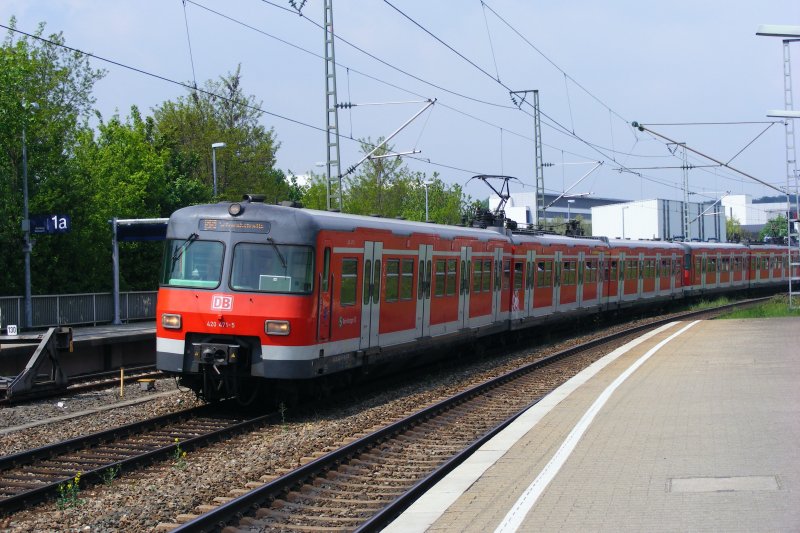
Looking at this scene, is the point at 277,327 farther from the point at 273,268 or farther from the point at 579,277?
the point at 579,277

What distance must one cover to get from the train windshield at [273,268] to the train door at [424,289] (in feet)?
15.0

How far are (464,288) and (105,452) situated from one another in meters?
10.8

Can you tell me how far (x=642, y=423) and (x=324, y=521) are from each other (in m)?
4.88

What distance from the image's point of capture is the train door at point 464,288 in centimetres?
2088

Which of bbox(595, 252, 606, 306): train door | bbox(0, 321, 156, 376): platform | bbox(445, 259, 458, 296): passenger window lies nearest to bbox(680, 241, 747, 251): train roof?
bbox(595, 252, 606, 306): train door

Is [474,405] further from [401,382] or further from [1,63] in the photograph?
[1,63]

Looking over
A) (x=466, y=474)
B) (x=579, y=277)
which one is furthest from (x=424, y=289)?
(x=579, y=277)

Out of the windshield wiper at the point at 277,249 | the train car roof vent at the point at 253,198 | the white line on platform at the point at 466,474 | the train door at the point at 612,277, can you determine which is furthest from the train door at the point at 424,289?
the train door at the point at 612,277

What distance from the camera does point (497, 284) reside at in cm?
2364

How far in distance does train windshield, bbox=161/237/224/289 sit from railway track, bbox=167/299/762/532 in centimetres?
339

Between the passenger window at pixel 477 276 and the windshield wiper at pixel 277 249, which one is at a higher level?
the windshield wiper at pixel 277 249

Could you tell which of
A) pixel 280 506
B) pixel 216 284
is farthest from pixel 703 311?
pixel 280 506

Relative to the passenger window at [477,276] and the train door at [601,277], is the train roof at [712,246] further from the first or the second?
the passenger window at [477,276]

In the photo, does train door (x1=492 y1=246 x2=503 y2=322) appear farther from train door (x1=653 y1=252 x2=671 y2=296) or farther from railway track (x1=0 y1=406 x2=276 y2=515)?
train door (x1=653 y1=252 x2=671 y2=296)
